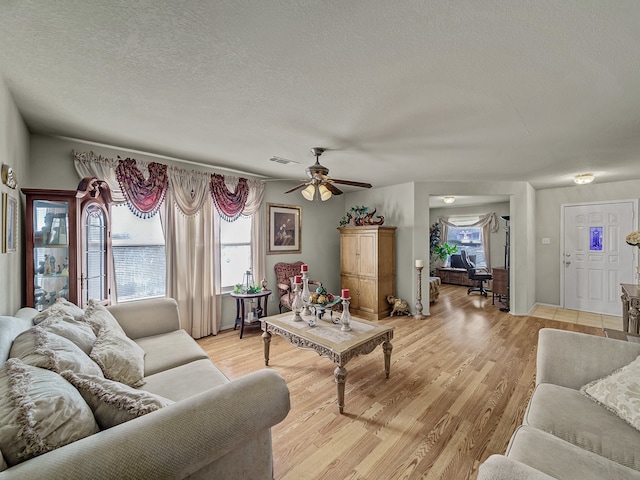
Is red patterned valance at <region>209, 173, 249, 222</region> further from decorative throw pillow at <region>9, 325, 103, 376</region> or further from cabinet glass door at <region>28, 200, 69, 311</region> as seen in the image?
decorative throw pillow at <region>9, 325, 103, 376</region>

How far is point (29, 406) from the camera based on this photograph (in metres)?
0.86

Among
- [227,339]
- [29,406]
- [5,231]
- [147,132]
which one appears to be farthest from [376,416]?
[147,132]

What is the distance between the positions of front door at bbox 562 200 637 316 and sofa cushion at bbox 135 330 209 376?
6.44 meters

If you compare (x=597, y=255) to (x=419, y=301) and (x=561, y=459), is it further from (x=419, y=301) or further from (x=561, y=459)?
(x=561, y=459)

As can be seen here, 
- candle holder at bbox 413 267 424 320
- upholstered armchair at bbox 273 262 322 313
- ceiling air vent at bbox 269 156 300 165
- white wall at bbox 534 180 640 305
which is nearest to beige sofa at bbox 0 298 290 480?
ceiling air vent at bbox 269 156 300 165

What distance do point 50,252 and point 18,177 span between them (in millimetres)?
653

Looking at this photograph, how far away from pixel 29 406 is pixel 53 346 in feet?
1.78

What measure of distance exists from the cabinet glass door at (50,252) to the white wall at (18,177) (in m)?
0.11

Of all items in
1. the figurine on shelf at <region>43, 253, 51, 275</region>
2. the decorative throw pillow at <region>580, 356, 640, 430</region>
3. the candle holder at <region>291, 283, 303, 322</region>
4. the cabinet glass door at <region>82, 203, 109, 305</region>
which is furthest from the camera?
the candle holder at <region>291, 283, 303, 322</region>

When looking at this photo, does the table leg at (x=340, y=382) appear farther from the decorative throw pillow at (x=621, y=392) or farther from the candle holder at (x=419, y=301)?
the candle holder at (x=419, y=301)

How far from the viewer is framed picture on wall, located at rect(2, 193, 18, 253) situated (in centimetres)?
179

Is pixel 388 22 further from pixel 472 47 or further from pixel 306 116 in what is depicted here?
pixel 306 116

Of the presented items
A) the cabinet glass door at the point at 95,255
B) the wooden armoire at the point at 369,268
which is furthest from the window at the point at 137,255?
the wooden armoire at the point at 369,268

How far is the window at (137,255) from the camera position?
10.6 ft
